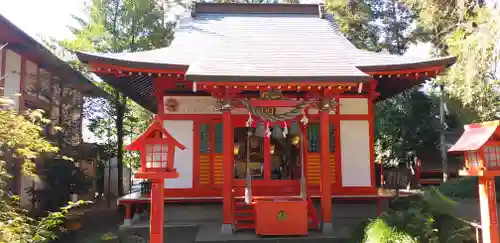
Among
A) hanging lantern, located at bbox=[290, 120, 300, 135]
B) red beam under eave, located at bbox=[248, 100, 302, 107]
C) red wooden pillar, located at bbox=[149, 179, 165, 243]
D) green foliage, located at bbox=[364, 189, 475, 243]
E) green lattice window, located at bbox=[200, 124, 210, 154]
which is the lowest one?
green foliage, located at bbox=[364, 189, 475, 243]

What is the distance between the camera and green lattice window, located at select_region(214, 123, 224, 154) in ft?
30.0

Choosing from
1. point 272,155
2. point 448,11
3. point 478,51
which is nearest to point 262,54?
point 272,155

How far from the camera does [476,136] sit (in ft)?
18.7

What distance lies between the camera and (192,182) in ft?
29.6

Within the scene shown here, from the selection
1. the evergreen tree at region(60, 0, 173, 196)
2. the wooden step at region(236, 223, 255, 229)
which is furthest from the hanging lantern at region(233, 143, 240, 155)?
the evergreen tree at region(60, 0, 173, 196)

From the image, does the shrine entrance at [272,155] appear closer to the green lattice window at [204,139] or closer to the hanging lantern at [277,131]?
the green lattice window at [204,139]

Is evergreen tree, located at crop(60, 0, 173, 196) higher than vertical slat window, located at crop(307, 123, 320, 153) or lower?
higher

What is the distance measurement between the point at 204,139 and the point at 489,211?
5.82 m

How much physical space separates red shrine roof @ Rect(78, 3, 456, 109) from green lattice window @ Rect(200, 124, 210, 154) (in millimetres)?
1744

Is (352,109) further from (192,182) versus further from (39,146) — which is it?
(39,146)

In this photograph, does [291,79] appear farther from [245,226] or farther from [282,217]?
[245,226]

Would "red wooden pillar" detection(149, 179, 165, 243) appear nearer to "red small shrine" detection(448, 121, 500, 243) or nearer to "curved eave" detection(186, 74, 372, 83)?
"curved eave" detection(186, 74, 372, 83)

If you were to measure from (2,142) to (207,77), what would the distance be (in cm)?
339

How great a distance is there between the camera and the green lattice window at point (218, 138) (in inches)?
360
